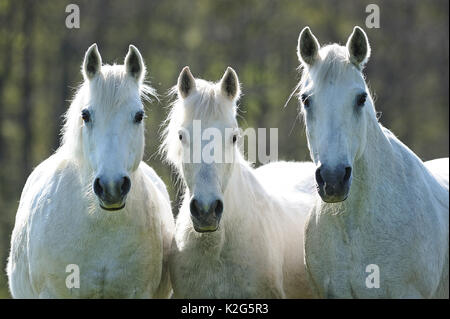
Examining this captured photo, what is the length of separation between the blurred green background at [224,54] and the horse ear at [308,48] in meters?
14.8

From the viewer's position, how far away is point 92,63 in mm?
6340

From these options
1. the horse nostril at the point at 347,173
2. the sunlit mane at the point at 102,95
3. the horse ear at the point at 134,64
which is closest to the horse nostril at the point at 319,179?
the horse nostril at the point at 347,173

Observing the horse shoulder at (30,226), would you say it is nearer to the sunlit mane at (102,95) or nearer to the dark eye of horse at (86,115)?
the sunlit mane at (102,95)

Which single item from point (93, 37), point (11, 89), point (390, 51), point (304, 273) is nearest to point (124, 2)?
point (93, 37)

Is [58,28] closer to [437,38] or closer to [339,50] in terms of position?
[437,38]

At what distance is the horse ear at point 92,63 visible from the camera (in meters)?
6.32

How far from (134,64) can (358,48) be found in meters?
1.84

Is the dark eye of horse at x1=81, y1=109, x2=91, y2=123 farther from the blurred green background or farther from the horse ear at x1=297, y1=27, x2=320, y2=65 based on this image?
the blurred green background

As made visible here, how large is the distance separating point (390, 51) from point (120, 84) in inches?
661

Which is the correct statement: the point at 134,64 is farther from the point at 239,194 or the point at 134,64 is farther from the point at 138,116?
the point at 239,194

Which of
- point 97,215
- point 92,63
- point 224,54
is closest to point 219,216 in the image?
point 97,215

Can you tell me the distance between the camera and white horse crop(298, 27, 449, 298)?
5.79 m

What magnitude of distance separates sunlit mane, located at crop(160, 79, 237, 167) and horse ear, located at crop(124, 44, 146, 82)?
1.33 feet

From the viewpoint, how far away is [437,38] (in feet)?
72.3
